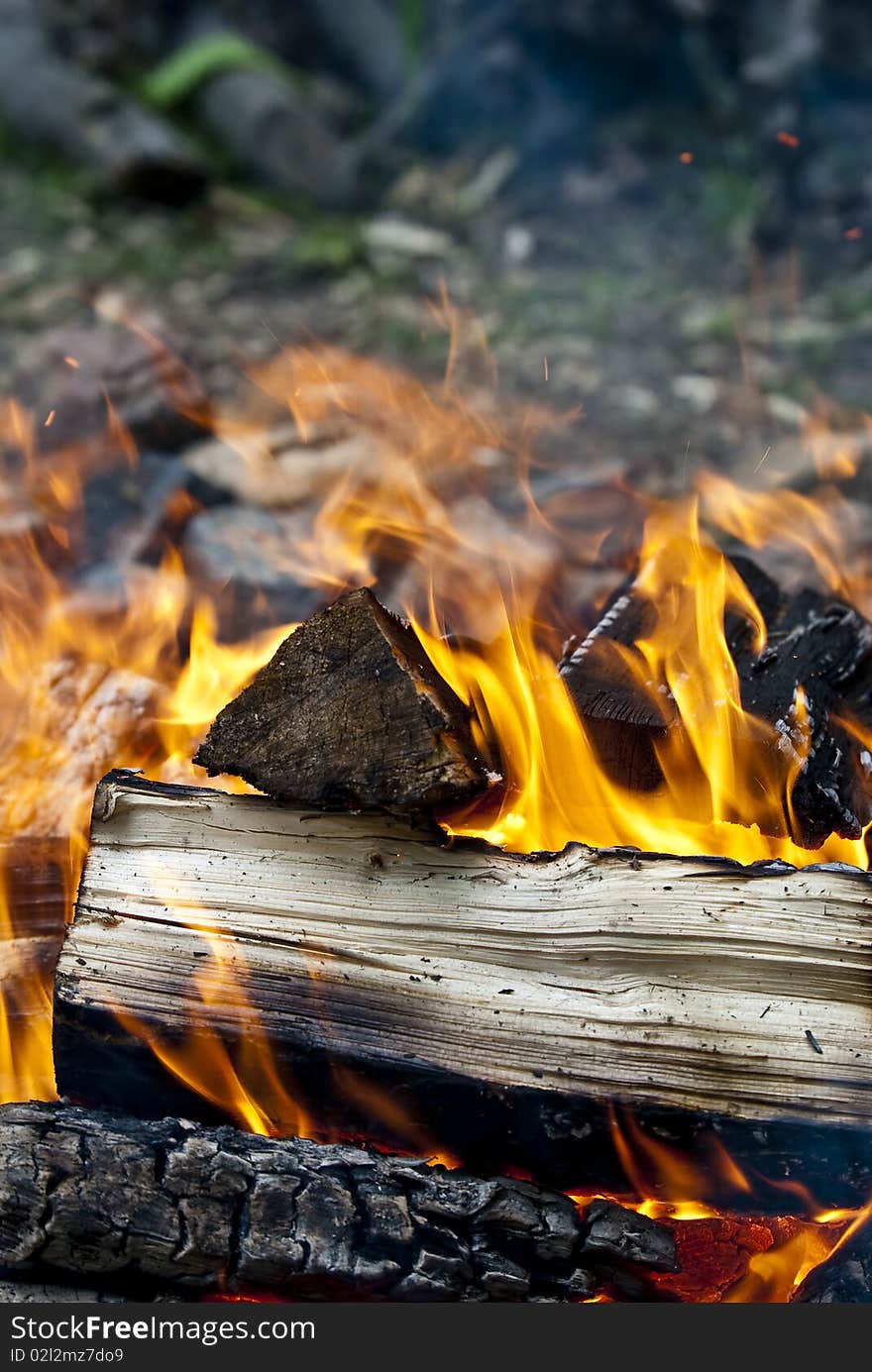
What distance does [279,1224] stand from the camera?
1683mm

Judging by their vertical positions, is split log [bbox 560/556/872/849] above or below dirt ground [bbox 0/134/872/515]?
above

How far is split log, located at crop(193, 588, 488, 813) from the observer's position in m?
1.86

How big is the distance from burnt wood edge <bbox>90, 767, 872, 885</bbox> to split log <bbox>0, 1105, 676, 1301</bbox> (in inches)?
20.7

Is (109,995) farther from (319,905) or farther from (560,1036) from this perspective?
(560,1036)

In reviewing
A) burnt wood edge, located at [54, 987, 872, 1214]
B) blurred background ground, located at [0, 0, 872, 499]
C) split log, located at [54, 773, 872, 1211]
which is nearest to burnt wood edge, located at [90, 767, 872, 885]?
split log, located at [54, 773, 872, 1211]

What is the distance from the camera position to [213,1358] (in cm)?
164

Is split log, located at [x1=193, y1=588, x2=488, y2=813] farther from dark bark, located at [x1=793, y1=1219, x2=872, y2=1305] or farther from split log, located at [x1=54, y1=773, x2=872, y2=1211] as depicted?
dark bark, located at [x1=793, y1=1219, x2=872, y2=1305]

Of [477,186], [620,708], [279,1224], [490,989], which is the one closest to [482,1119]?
[490,989]

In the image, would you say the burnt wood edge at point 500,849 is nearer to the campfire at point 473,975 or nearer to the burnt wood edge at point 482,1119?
the campfire at point 473,975

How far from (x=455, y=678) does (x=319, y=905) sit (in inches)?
22.3

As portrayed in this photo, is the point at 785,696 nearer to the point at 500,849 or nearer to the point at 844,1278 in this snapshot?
the point at 500,849

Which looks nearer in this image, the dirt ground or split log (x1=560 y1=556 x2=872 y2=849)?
split log (x1=560 y1=556 x2=872 y2=849)

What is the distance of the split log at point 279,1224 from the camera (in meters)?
1.67

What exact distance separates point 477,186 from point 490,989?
5.64 m
